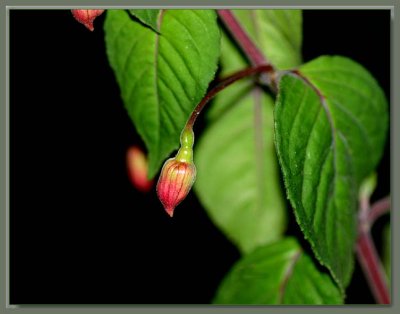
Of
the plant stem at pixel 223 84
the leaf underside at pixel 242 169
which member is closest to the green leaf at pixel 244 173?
the leaf underside at pixel 242 169

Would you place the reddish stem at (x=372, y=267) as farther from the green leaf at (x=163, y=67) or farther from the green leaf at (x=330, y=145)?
the green leaf at (x=163, y=67)

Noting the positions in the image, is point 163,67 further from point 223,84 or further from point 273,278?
point 273,278

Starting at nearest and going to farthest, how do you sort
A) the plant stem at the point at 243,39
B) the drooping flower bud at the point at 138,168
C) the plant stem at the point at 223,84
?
the plant stem at the point at 223,84 < the plant stem at the point at 243,39 < the drooping flower bud at the point at 138,168

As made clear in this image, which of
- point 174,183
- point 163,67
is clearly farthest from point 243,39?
point 174,183

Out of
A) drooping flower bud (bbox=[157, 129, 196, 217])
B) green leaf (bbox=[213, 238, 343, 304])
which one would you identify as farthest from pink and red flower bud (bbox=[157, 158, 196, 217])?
green leaf (bbox=[213, 238, 343, 304])

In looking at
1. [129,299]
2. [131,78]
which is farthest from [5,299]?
[129,299]
